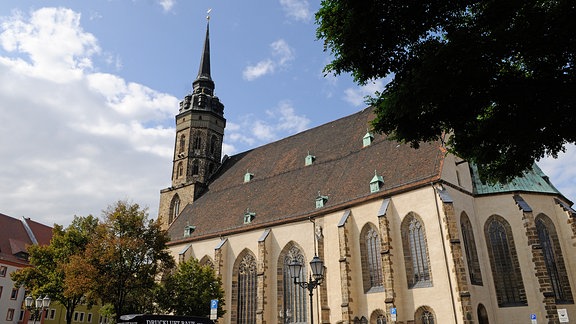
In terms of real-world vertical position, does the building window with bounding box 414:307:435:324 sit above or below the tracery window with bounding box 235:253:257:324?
below

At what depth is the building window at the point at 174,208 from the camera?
39312 mm

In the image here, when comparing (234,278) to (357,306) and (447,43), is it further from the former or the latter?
(447,43)

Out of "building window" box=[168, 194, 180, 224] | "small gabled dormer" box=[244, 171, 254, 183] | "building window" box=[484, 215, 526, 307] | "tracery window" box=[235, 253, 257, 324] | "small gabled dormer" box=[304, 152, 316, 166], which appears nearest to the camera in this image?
"building window" box=[484, 215, 526, 307]

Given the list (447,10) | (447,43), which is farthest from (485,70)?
(447,10)

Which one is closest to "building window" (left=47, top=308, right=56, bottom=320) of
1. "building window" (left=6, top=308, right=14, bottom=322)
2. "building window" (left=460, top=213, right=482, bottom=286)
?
"building window" (left=6, top=308, right=14, bottom=322)

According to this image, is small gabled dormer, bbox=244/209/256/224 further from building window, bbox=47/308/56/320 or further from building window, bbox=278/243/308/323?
building window, bbox=47/308/56/320

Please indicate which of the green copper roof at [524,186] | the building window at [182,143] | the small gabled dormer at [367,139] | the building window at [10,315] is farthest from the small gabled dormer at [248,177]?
the building window at [10,315]

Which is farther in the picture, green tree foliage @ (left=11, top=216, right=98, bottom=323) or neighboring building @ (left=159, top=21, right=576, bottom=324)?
green tree foliage @ (left=11, top=216, right=98, bottom=323)

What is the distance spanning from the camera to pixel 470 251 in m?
21.9

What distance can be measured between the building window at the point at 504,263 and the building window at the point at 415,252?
3.58 m

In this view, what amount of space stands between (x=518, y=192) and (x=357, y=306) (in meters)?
10.3

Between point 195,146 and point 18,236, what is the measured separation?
1851 cm

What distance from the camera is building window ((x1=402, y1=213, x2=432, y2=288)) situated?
2142 centimetres

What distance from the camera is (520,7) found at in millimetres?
7906
